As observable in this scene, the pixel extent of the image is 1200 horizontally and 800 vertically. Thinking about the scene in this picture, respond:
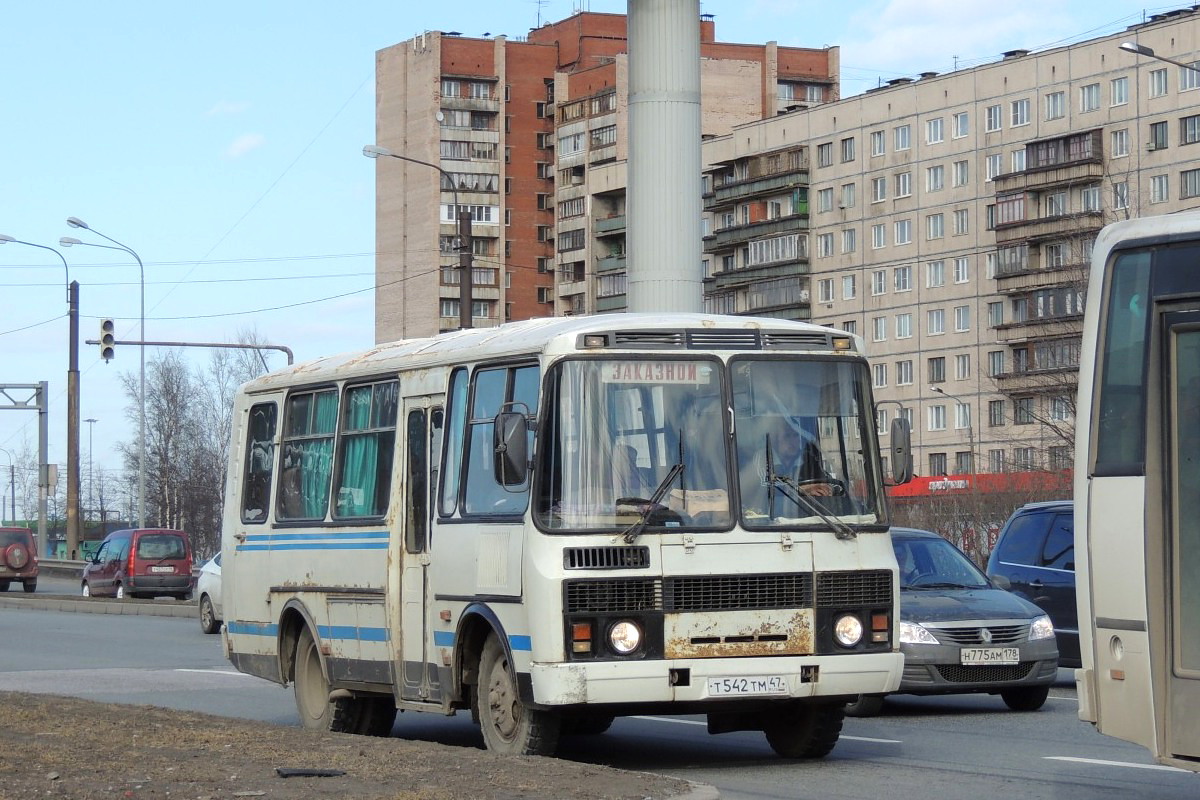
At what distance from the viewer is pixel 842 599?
12.1 metres

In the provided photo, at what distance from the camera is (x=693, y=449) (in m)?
12.0

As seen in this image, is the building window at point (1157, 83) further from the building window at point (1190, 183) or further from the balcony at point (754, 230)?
the balcony at point (754, 230)

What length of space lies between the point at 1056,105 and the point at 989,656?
246ft

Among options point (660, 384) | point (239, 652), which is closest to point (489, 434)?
point (660, 384)

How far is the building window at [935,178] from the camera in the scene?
94.4m

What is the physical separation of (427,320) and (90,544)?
31.2 m

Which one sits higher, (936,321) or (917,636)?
(936,321)

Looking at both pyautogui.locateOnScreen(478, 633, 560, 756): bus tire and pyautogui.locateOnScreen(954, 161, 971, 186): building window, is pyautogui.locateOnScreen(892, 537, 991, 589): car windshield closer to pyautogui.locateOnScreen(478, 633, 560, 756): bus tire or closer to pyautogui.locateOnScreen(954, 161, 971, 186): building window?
pyautogui.locateOnScreen(478, 633, 560, 756): bus tire

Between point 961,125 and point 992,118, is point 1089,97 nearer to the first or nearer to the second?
point 992,118

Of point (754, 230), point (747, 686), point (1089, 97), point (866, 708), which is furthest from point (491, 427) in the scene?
point (754, 230)

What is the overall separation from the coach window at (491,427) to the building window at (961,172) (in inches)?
3231

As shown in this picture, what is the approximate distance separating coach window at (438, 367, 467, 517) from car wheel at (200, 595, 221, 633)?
21032 mm

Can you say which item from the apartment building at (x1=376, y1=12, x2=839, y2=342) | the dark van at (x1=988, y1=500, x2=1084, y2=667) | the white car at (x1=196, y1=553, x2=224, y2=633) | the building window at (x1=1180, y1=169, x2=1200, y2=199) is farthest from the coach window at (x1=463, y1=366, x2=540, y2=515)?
the apartment building at (x1=376, y1=12, x2=839, y2=342)

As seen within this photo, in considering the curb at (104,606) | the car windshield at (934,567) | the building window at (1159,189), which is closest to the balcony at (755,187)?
the building window at (1159,189)
